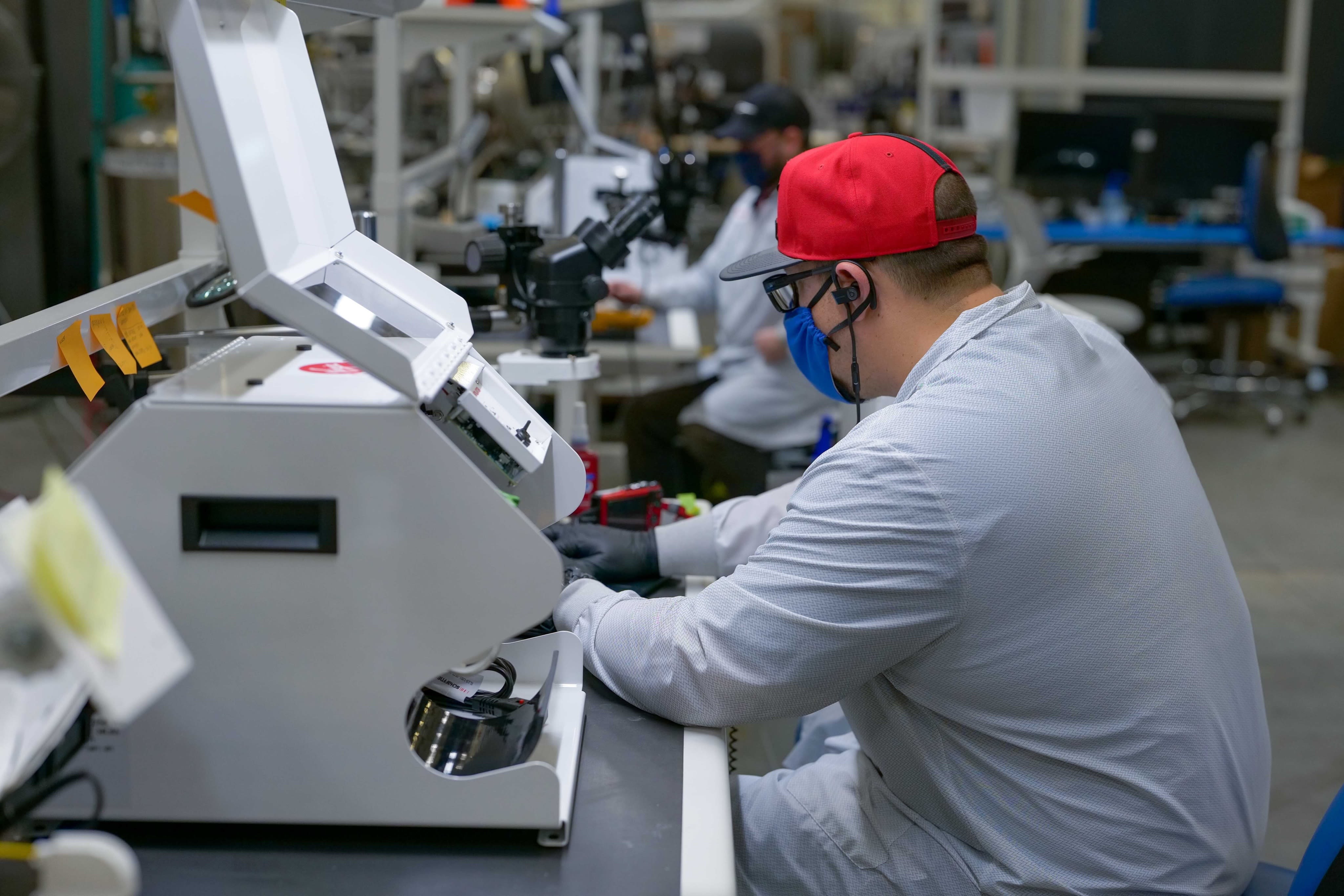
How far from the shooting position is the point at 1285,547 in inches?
152

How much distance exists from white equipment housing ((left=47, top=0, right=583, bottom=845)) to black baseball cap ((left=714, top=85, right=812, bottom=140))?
2.29 metres

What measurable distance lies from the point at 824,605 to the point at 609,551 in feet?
1.48

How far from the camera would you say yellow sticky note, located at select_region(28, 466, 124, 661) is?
58cm

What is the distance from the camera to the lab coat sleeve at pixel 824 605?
102cm

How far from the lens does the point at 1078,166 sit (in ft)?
18.9

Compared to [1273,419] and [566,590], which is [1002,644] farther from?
[1273,419]

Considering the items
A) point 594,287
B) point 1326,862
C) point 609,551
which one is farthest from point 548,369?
point 1326,862

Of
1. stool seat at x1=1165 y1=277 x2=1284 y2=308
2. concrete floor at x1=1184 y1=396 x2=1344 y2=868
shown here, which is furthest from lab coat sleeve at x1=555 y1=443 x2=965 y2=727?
stool seat at x1=1165 y1=277 x2=1284 y2=308

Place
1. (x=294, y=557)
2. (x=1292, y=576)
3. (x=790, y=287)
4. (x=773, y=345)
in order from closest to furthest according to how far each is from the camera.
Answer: (x=294, y=557), (x=790, y=287), (x=773, y=345), (x=1292, y=576)

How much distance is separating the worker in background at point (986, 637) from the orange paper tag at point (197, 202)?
81 cm

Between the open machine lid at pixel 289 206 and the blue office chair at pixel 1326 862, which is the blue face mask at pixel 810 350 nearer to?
the open machine lid at pixel 289 206

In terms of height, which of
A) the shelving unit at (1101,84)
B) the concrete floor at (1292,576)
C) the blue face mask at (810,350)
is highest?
the shelving unit at (1101,84)

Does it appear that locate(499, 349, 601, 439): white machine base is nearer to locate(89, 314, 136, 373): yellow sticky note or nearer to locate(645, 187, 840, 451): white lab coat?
locate(89, 314, 136, 373): yellow sticky note

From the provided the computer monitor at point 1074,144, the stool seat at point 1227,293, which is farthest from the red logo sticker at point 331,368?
the computer monitor at point 1074,144
